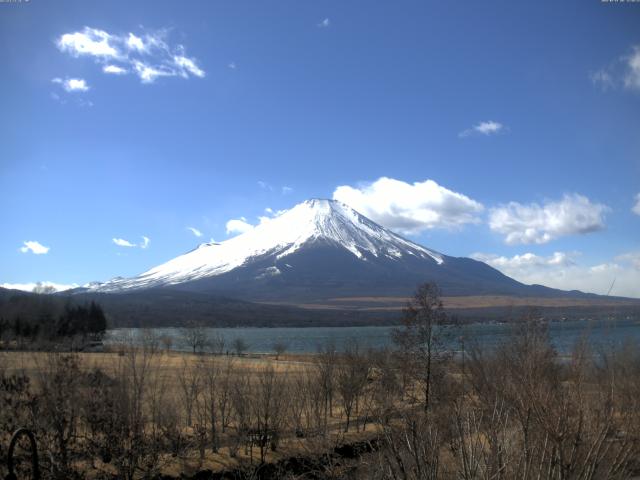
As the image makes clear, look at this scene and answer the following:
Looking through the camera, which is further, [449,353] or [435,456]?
[449,353]

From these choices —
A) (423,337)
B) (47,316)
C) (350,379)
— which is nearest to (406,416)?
(350,379)

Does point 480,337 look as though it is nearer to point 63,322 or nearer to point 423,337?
point 423,337

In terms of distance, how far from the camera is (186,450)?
17062 millimetres

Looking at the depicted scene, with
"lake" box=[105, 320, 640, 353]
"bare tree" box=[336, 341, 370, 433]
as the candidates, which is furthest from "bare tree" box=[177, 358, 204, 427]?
"bare tree" box=[336, 341, 370, 433]

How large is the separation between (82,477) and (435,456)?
10.2 metres

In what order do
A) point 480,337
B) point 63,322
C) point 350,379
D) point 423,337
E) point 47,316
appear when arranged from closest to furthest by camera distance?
point 350,379
point 423,337
point 480,337
point 63,322
point 47,316

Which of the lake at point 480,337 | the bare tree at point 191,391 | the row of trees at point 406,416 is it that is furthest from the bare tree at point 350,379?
the bare tree at point 191,391

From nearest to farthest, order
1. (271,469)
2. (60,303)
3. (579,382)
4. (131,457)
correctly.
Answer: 1. (579,382)
2. (131,457)
3. (271,469)
4. (60,303)

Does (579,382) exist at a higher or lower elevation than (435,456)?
higher

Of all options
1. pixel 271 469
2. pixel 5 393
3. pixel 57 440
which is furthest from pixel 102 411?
pixel 271 469

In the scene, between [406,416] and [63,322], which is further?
[63,322]

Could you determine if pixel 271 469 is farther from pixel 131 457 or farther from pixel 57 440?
pixel 57 440

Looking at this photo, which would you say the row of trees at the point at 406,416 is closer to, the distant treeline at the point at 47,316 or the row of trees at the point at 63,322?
the row of trees at the point at 63,322

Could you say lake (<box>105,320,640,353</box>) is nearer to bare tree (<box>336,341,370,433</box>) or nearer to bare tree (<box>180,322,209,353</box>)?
bare tree (<box>180,322,209,353</box>)
